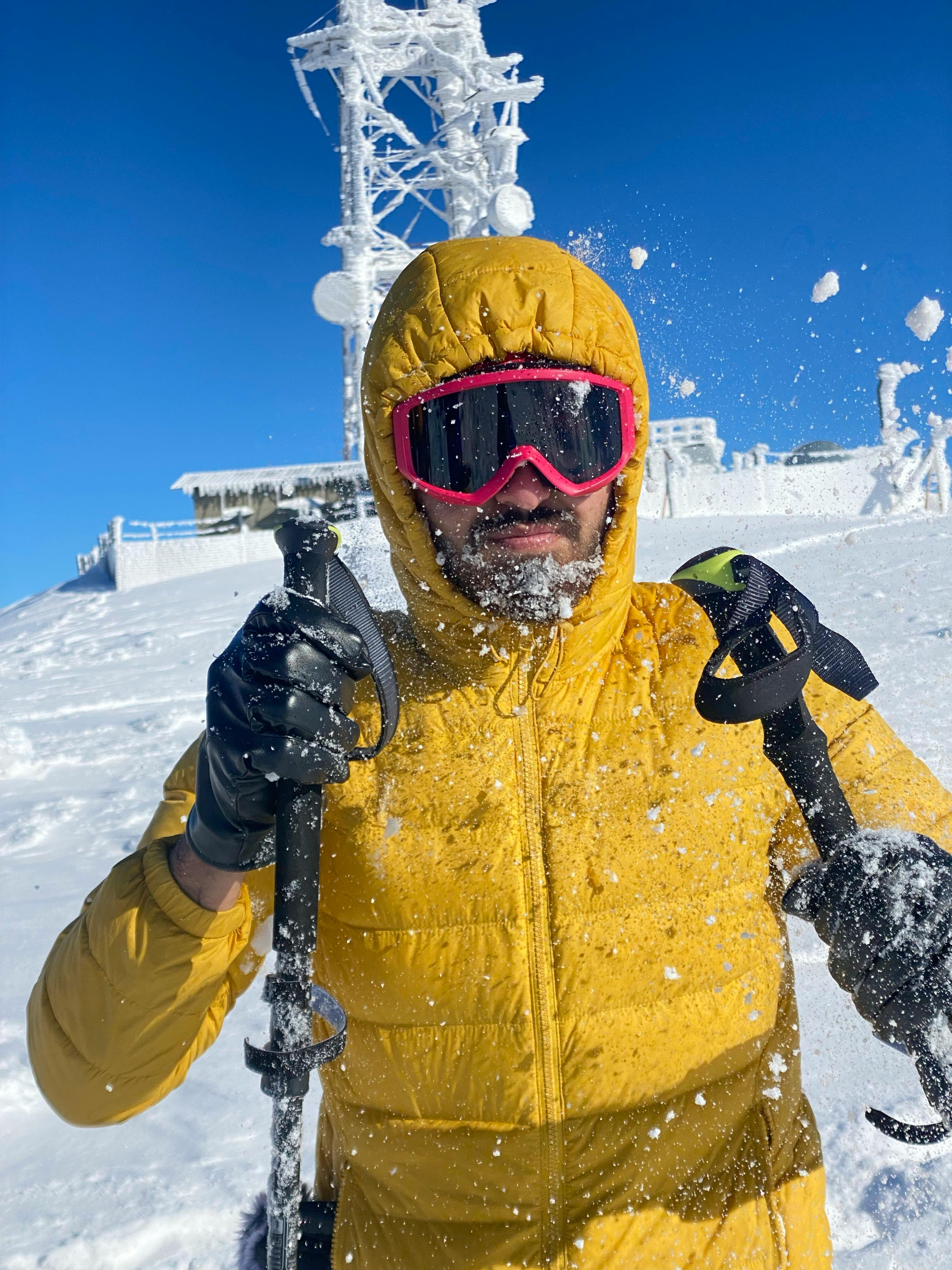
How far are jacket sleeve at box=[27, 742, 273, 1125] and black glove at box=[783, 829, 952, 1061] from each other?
3.05 feet

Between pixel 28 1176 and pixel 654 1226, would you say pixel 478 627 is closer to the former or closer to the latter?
pixel 654 1226

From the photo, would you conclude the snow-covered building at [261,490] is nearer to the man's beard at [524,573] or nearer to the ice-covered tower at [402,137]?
the ice-covered tower at [402,137]

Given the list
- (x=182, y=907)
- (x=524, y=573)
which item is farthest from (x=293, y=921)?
(x=524, y=573)

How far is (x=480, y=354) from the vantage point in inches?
57.0

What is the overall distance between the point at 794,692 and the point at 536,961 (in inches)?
22.1

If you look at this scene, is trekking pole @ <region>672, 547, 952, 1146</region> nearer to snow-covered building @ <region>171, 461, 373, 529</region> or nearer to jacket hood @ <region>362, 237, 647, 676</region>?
jacket hood @ <region>362, 237, 647, 676</region>

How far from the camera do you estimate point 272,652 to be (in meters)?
1.14

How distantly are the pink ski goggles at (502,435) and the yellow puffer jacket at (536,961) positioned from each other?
0.07 metres

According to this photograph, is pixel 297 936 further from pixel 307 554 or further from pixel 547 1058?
pixel 307 554

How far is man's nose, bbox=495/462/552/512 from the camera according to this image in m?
1.45

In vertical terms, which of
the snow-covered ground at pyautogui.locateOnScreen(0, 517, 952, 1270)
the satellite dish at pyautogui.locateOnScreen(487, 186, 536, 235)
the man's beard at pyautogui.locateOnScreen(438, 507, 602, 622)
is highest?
the satellite dish at pyautogui.locateOnScreen(487, 186, 536, 235)

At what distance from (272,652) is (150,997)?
2.06 feet

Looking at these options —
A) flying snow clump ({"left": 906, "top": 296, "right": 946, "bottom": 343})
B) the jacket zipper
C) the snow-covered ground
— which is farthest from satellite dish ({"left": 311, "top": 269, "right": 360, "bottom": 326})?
the jacket zipper

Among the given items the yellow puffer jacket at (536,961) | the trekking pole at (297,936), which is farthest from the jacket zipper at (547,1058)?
the trekking pole at (297,936)
